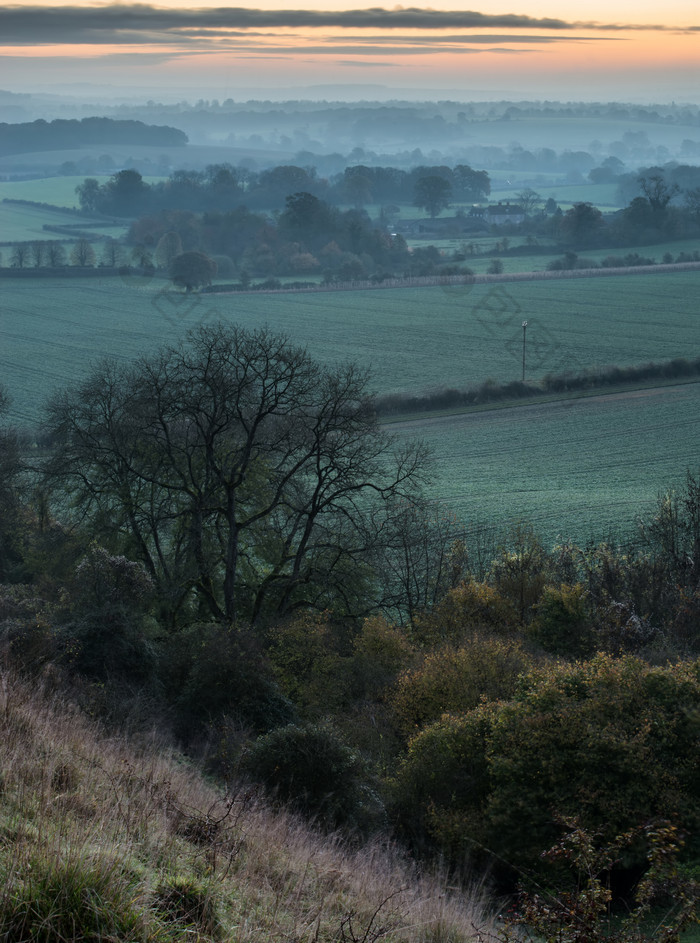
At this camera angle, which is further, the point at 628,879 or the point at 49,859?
the point at 628,879

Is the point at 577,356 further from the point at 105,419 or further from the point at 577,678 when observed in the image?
the point at 577,678

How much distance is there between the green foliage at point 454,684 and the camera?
16.8m

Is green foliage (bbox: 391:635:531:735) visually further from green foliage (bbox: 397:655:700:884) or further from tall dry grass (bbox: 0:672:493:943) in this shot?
tall dry grass (bbox: 0:672:493:943)

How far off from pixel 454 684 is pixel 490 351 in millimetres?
56730

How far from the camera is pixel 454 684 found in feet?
A: 55.7

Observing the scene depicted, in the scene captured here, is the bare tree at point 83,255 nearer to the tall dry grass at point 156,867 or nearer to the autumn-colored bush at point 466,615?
the autumn-colored bush at point 466,615

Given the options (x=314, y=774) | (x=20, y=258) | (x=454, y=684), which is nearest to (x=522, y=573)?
(x=454, y=684)

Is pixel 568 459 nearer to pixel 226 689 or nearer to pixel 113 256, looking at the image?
pixel 226 689

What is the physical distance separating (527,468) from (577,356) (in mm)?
26356

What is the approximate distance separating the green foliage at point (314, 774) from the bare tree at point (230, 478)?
34.4ft

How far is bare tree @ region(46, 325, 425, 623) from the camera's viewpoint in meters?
23.9

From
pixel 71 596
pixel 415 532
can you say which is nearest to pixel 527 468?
pixel 415 532

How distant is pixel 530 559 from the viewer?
2797 centimetres

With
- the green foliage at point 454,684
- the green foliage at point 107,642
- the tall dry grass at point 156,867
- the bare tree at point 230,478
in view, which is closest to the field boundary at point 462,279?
the bare tree at point 230,478
